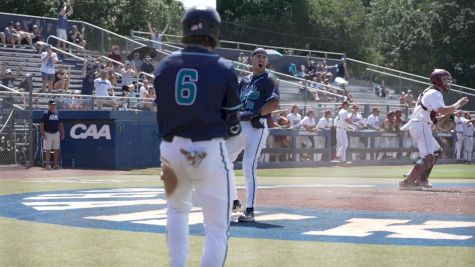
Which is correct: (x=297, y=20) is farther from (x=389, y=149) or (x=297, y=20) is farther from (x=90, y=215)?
(x=90, y=215)

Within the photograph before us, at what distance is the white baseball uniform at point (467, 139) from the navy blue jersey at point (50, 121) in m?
14.3

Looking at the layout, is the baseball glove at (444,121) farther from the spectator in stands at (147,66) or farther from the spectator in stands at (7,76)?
the spectator in stands at (147,66)

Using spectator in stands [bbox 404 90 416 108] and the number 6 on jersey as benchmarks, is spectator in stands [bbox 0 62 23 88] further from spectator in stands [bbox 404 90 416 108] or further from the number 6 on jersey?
the number 6 on jersey

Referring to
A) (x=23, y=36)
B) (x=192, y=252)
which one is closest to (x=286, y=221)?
(x=192, y=252)

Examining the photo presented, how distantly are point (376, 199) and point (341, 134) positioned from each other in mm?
13303

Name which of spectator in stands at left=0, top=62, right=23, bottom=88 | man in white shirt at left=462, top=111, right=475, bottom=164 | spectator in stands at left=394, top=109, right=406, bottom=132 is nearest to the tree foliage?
spectator in stands at left=0, top=62, right=23, bottom=88

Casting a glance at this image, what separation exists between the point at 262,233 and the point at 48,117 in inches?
557

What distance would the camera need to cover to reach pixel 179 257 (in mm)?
5625

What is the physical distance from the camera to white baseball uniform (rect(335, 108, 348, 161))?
25.3 metres

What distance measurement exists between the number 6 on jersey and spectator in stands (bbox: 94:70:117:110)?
1760cm

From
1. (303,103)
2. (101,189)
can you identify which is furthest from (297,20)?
(101,189)

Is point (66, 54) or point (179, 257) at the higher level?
point (66, 54)

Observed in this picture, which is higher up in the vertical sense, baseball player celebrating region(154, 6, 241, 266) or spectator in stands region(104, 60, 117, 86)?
spectator in stands region(104, 60, 117, 86)

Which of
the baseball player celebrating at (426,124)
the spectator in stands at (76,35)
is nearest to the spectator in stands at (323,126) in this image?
the spectator in stands at (76,35)
